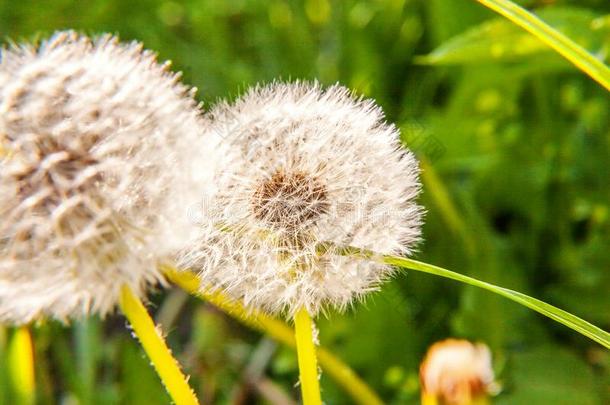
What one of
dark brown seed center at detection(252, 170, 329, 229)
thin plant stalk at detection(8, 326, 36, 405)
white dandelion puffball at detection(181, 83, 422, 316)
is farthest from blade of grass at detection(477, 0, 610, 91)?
thin plant stalk at detection(8, 326, 36, 405)

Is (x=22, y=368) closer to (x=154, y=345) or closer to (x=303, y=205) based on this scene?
(x=154, y=345)

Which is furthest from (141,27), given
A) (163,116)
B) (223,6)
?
(163,116)

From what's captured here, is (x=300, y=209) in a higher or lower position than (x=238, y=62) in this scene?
lower

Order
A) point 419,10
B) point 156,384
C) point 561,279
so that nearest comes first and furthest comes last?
point 156,384
point 561,279
point 419,10

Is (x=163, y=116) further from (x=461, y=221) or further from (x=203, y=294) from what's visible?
(x=461, y=221)

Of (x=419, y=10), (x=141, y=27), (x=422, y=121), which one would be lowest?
(x=422, y=121)

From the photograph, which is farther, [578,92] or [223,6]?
[223,6]

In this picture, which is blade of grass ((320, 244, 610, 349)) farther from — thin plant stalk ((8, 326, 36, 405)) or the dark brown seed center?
thin plant stalk ((8, 326, 36, 405))
